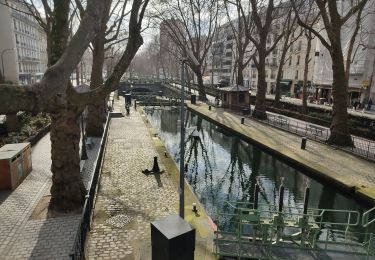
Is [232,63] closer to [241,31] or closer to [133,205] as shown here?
[241,31]

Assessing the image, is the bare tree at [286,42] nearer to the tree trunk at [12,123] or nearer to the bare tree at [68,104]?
the bare tree at [68,104]

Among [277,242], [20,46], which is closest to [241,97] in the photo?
[277,242]

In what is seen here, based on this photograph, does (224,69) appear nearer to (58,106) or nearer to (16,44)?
(16,44)

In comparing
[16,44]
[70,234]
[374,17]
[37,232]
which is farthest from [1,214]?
[16,44]

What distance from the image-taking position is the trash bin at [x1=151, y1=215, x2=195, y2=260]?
5504 millimetres

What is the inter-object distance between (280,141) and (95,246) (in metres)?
16.2

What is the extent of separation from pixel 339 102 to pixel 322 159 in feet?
16.1

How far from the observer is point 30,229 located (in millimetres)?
9414

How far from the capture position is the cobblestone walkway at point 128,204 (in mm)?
8602

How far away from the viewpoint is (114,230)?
9.46m

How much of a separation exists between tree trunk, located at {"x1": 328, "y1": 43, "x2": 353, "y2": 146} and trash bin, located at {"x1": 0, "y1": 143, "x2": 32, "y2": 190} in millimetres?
17764

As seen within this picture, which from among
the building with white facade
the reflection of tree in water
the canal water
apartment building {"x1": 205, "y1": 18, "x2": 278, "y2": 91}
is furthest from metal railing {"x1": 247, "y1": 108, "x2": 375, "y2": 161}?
the building with white facade

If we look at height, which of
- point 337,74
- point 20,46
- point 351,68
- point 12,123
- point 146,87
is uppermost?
point 20,46

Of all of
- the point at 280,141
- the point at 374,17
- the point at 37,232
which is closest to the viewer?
the point at 37,232
